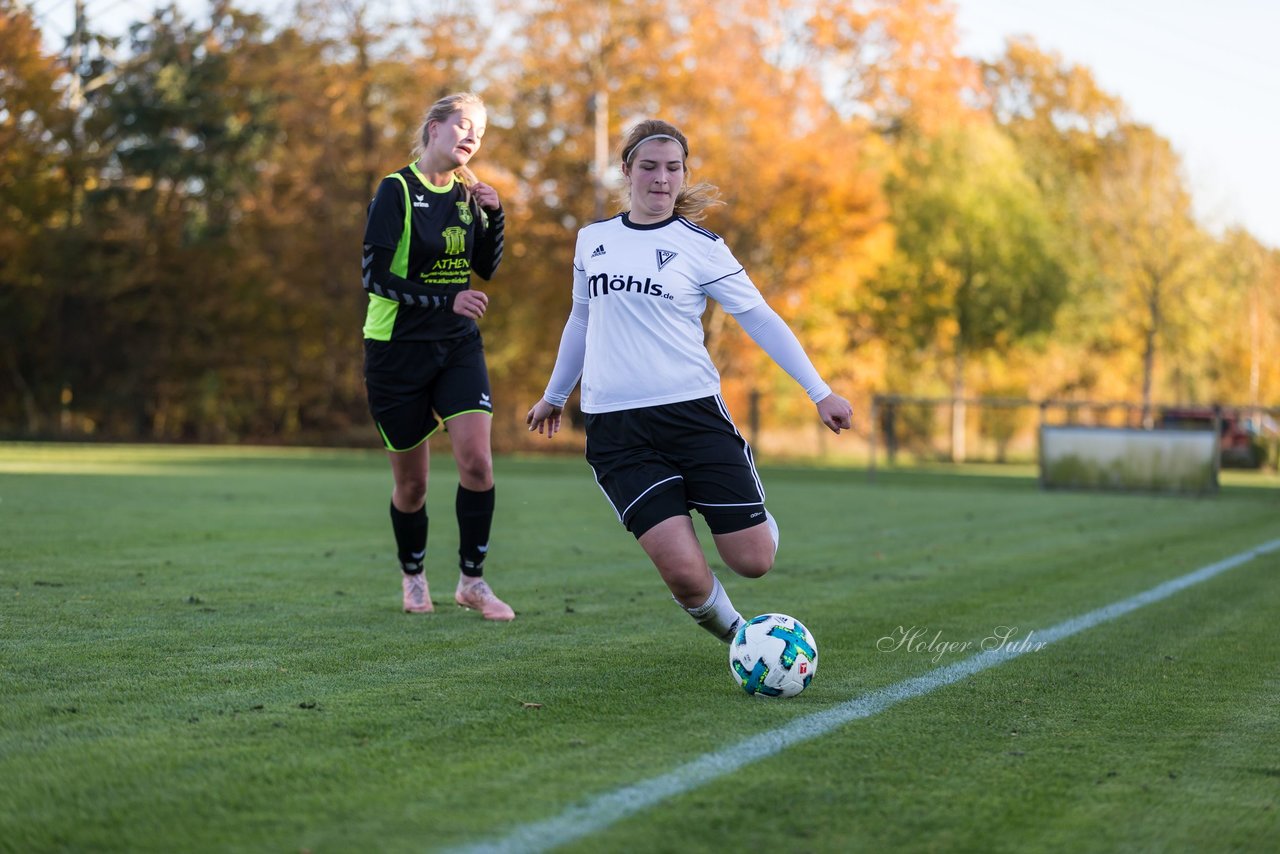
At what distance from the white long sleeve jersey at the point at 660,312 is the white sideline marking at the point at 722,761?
1207mm

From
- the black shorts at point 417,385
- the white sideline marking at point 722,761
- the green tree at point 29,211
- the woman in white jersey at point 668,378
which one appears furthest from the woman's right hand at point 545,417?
the green tree at point 29,211

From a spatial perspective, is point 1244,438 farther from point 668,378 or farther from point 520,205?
point 668,378

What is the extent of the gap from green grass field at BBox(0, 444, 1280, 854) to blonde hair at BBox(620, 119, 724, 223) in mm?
1706

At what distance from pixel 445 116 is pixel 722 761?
3722mm

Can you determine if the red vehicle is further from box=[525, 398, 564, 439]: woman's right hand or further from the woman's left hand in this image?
box=[525, 398, 564, 439]: woman's right hand

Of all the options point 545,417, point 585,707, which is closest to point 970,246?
point 545,417

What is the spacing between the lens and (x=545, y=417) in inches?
225

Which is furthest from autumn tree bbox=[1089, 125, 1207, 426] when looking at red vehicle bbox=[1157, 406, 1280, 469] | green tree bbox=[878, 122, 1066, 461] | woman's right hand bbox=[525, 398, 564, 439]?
woman's right hand bbox=[525, 398, 564, 439]

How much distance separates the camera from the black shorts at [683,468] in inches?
200

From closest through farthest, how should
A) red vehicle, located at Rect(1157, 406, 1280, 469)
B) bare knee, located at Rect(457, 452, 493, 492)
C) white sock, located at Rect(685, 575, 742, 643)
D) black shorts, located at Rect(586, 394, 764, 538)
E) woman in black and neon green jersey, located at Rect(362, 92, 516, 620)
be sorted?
black shorts, located at Rect(586, 394, 764, 538), white sock, located at Rect(685, 575, 742, 643), woman in black and neon green jersey, located at Rect(362, 92, 516, 620), bare knee, located at Rect(457, 452, 493, 492), red vehicle, located at Rect(1157, 406, 1280, 469)

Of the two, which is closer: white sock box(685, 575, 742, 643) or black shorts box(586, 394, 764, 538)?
black shorts box(586, 394, 764, 538)

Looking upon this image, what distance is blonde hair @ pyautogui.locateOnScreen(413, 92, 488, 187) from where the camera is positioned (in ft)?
21.4

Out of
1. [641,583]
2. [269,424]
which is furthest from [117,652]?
[269,424]

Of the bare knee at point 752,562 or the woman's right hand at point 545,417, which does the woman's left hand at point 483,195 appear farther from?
the bare knee at point 752,562
